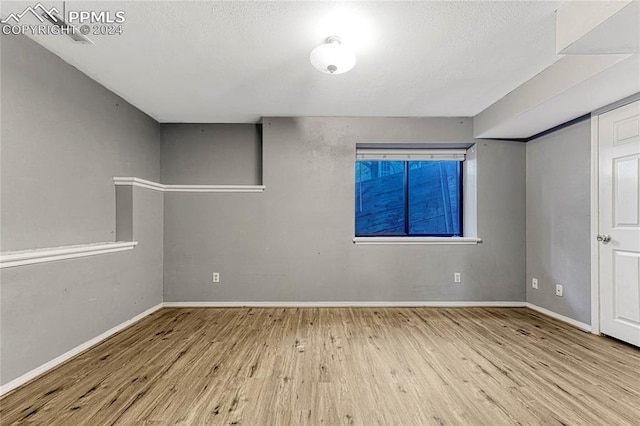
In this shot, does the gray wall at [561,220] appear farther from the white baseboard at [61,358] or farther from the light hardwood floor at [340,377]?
the white baseboard at [61,358]

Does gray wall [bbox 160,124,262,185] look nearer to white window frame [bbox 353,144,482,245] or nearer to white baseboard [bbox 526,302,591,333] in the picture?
white window frame [bbox 353,144,482,245]

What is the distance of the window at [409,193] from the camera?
4.03 meters

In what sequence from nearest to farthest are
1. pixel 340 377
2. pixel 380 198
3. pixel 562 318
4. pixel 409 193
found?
pixel 340 377 < pixel 562 318 < pixel 409 193 < pixel 380 198

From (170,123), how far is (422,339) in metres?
3.85

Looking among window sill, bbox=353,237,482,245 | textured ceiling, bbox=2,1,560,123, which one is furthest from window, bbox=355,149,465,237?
textured ceiling, bbox=2,1,560,123

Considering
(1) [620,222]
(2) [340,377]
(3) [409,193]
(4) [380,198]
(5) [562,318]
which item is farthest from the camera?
(4) [380,198]

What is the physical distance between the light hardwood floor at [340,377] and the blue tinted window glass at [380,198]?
4.90ft

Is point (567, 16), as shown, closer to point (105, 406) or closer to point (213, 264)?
point (105, 406)

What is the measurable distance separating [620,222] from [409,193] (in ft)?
6.86

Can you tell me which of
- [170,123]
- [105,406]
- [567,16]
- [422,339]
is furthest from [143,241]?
[567,16]

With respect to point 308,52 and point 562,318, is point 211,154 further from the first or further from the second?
point 562,318

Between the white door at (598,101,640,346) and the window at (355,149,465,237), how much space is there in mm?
1491

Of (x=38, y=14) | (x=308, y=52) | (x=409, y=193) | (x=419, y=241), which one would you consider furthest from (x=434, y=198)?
(x=38, y=14)

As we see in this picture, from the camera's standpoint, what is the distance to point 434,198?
4496mm
